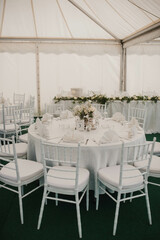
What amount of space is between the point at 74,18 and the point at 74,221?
705cm

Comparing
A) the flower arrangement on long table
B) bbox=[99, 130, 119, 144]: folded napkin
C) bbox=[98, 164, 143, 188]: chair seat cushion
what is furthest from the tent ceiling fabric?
bbox=[98, 164, 143, 188]: chair seat cushion

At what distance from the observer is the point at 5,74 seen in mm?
9250

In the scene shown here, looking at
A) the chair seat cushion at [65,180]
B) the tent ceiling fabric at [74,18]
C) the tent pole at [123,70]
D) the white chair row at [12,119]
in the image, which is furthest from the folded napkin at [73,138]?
the tent pole at [123,70]

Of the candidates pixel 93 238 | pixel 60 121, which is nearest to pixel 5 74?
pixel 60 121

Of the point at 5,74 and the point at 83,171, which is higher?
the point at 5,74

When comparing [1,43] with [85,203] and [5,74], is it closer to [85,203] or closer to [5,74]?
[5,74]

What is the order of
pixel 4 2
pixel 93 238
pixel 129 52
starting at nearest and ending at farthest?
pixel 93 238
pixel 4 2
pixel 129 52

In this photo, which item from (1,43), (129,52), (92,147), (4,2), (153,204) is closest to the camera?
(92,147)

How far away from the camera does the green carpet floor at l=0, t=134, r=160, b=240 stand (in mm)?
2449

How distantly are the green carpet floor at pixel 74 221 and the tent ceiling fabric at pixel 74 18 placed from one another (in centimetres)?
475

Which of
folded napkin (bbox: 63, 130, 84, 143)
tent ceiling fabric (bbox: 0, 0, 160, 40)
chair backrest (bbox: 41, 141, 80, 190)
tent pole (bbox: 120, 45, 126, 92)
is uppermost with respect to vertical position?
tent ceiling fabric (bbox: 0, 0, 160, 40)

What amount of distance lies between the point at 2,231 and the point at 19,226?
191 millimetres

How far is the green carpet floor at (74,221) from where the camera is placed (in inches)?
96.4

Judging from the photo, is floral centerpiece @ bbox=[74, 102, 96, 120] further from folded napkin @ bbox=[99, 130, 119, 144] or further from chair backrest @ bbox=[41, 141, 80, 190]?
chair backrest @ bbox=[41, 141, 80, 190]
